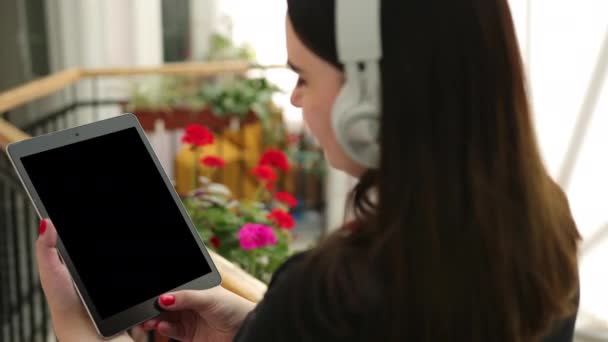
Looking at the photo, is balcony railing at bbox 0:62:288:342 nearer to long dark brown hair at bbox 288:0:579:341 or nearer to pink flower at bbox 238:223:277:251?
pink flower at bbox 238:223:277:251

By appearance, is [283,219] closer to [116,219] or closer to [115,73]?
[116,219]

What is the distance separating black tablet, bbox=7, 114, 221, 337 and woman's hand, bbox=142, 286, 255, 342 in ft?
0.07

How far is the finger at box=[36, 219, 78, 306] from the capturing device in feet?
2.75

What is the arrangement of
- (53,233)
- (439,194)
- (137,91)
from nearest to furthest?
1. (439,194)
2. (53,233)
3. (137,91)

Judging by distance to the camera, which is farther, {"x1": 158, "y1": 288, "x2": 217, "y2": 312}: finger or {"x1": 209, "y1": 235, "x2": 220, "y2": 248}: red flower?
{"x1": 209, "y1": 235, "x2": 220, "y2": 248}: red flower

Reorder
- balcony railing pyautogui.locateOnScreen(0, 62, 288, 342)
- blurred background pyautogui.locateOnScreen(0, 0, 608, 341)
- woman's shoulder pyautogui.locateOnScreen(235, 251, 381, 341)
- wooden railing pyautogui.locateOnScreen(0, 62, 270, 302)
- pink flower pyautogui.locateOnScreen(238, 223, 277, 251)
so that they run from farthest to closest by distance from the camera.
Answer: blurred background pyautogui.locateOnScreen(0, 0, 608, 341) < balcony railing pyautogui.locateOnScreen(0, 62, 288, 342) < pink flower pyautogui.locateOnScreen(238, 223, 277, 251) < wooden railing pyautogui.locateOnScreen(0, 62, 270, 302) < woman's shoulder pyautogui.locateOnScreen(235, 251, 381, 341)

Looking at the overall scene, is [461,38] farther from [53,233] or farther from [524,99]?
[53,233]

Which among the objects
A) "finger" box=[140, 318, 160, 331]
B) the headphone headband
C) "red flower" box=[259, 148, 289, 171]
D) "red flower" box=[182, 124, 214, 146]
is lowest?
"red flower" box=[259, 148, 289, 171]

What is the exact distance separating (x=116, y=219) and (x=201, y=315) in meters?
0.16

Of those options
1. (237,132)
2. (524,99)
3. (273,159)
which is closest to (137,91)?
(237,132)

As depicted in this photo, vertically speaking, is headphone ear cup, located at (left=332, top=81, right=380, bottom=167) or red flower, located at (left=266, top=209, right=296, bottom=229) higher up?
headphone ear cup, located at (left=332, top=81, right=380, bottom=167)

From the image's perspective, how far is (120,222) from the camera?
36.0 inches

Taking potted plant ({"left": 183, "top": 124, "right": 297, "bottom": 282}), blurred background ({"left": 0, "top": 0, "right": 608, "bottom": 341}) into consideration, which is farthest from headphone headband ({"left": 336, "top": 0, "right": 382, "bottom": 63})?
blurred background ({"left": 0, "top": 0, "right": 608, "bottom": 341})

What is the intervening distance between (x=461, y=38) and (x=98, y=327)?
0.52 meters
